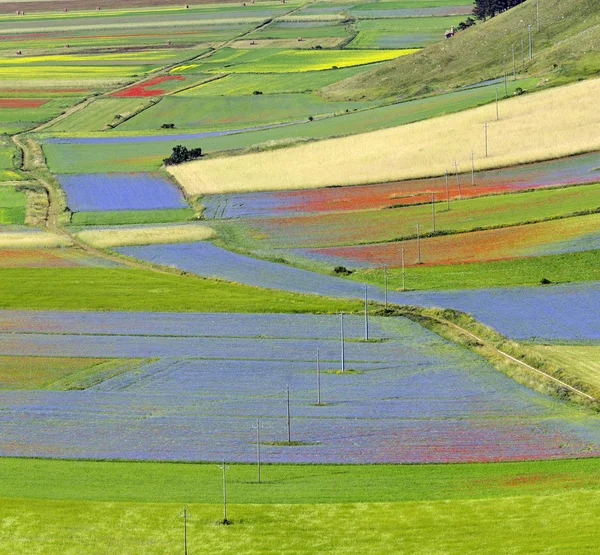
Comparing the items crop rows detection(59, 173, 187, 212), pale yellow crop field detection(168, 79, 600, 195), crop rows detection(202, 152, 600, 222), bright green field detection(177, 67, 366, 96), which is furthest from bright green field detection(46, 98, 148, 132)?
crop rows detection(202, 152, 600, 222)

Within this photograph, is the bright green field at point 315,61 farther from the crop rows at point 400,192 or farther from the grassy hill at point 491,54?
the crop rows at point 400,192

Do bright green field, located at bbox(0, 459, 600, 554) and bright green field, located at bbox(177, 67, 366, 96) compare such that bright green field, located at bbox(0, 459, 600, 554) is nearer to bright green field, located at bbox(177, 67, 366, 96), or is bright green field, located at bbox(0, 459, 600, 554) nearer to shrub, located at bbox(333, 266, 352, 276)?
shrub, located at bbox(333, 266, 352, 276)

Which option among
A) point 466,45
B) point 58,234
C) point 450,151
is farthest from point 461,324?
point 466,45

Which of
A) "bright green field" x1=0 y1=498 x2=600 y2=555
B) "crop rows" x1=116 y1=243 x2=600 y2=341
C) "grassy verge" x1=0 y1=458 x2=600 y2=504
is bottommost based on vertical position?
"bright green field" x1=0 y1=498 x2=600 y2=555

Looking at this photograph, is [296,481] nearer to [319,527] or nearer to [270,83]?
[319,527]

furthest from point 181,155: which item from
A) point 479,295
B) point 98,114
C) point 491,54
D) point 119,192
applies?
point 479,295

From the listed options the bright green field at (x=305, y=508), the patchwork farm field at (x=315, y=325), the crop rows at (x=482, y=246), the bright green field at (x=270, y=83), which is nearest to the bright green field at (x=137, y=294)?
the patchwork farm field at (x=315, y=325)

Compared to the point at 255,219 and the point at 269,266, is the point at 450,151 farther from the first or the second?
the point at 269,266
